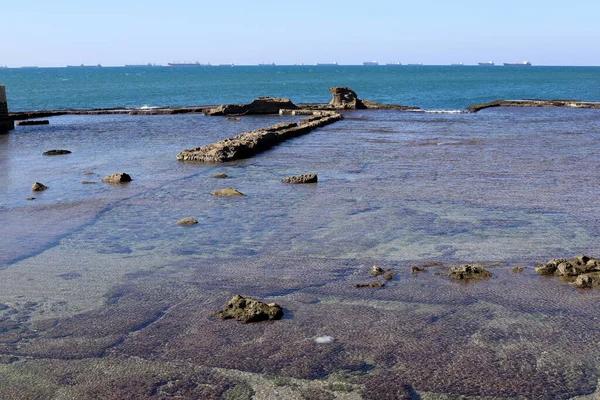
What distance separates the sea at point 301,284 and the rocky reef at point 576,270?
18cm

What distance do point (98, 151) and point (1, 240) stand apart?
12.2m

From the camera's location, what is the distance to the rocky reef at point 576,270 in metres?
7.77

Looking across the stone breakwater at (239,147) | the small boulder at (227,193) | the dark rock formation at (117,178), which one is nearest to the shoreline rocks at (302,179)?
the small boulder at (227,193)

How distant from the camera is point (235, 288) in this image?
7.78 meters

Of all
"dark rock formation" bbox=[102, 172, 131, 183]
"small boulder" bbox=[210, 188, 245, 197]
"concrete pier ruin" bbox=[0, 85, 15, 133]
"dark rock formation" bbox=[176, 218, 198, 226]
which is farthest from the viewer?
"concrete pier ruin" bbox=[0, 85, 15, 133]

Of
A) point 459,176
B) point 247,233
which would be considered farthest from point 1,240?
point 459,176

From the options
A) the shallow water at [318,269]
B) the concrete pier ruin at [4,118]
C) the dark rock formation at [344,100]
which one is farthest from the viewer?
the dark rock formation at [344,100]

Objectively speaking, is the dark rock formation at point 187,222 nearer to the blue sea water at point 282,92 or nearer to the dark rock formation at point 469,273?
the dark rock formation at point 469,273

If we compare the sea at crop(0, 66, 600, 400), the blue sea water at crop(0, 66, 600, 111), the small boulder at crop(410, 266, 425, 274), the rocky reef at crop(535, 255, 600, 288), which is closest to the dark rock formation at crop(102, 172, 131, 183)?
the sea at crop(0, 66, 600, 400)

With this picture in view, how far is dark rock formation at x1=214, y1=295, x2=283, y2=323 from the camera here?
6789mm

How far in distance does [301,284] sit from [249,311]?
1178 mm

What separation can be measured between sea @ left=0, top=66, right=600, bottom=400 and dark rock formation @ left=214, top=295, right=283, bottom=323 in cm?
13

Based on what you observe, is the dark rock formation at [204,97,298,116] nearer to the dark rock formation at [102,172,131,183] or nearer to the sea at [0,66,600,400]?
the sea at [0,66,600,400]

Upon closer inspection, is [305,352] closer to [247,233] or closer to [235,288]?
[235,288]
